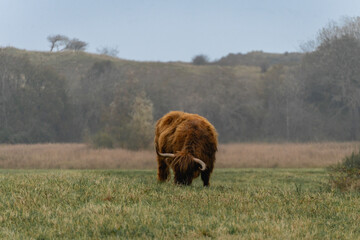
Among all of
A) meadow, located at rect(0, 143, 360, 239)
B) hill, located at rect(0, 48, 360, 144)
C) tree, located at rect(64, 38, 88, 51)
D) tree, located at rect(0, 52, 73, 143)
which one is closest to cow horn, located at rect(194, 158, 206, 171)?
meadow, located at rect(0, 143, 360, 239)

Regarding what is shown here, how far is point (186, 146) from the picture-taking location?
11672 mm

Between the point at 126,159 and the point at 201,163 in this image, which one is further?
the point at 126,159

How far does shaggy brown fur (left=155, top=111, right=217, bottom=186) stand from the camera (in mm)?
11391

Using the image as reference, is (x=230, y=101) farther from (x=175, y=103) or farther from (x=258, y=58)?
(x=258, y=58)

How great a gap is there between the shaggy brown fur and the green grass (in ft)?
4.10

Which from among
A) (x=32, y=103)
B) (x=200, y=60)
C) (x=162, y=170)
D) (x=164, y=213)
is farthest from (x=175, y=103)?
(x=164, y=213)

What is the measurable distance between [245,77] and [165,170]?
2602 inches

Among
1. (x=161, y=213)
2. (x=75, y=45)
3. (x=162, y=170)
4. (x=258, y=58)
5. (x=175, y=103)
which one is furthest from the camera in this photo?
(x=258, y=58)

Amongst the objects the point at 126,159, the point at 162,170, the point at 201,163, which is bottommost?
the point at 126,159

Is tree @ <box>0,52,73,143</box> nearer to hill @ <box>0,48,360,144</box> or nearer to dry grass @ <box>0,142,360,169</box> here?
hill @ <box>0,48,360,144</box>

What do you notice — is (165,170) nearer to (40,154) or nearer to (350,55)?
(40,154)

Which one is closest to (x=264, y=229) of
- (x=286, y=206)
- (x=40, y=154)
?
(x=286, y=206)

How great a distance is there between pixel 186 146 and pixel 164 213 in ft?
14.0

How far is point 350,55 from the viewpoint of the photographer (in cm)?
5353
